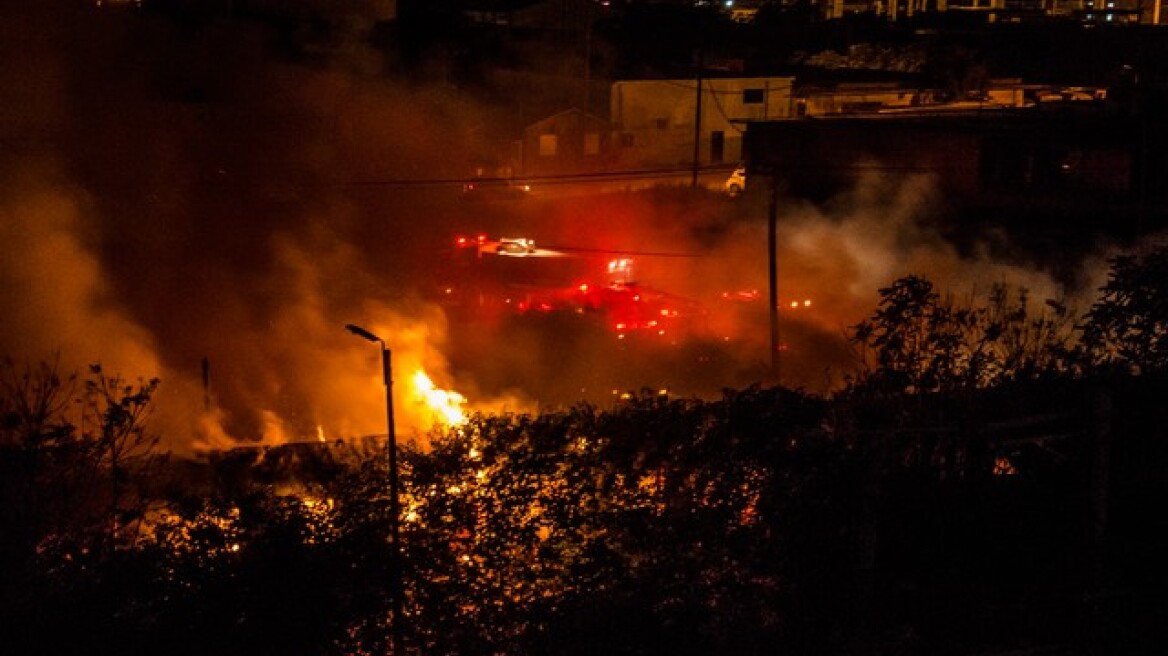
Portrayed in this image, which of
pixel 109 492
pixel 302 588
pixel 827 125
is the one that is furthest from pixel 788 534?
pixel 827 125

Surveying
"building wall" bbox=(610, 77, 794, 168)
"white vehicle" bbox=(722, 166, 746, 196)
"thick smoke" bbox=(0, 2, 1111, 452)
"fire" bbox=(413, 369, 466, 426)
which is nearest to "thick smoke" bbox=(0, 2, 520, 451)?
"thick smoke" bbox=(0, 2, 1111, 452)

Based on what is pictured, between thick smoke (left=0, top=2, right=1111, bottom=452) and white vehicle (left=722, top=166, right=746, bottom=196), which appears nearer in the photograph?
thick smoke (left=0, top=2, right=1111, bottom=452)

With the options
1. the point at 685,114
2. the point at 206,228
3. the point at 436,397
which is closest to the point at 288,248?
the point at 206,228

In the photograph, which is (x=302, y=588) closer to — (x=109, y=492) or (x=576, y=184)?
(x=109, y=492)

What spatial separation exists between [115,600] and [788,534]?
8.46 ft

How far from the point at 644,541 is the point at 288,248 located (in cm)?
1463

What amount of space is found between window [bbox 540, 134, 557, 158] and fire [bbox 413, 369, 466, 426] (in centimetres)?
1086

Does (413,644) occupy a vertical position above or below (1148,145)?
below

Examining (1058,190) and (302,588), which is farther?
(1058,190)

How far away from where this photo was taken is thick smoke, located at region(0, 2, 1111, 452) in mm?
14320

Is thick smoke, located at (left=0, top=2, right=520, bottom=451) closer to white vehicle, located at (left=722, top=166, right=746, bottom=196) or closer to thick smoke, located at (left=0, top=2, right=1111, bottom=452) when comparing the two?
thick smoke, located at (left=0, top=2, right=1111, bottom=452)

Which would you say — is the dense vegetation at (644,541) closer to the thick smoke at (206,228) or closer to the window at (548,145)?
the thick smoke at (206,228)

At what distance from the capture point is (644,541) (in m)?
4.25

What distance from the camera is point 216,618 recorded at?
406 centimetres
